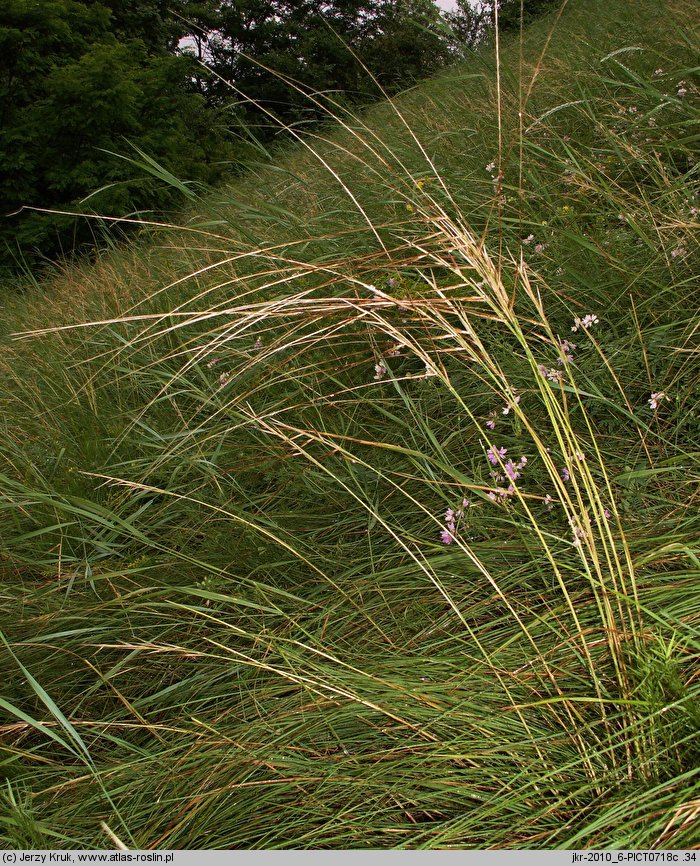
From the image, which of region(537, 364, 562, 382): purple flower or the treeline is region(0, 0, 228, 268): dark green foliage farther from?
region(537, 364, 562, 382): purple flower

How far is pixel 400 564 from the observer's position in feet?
4.58

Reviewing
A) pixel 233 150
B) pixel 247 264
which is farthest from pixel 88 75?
pixel 247 264

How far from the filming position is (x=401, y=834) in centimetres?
89

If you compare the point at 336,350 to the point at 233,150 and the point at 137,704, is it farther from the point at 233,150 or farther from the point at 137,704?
the point at 233,150

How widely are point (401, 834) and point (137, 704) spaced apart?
0.60 meters

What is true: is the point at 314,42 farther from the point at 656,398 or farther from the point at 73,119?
the point at 656,398

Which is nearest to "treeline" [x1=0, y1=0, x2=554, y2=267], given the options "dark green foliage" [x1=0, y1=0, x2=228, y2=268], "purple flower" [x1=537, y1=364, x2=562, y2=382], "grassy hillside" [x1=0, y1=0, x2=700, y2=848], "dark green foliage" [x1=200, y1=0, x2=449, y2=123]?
"dark green foliage" [x1=0, y1=0, x2=228, y2=268]

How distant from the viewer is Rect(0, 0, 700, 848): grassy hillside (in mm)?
886

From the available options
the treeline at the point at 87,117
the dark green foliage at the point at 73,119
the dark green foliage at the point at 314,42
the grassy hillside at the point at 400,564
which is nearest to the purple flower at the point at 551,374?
the grassy hillside at the point at 400,564

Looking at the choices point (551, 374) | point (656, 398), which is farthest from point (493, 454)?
point (656, 398)

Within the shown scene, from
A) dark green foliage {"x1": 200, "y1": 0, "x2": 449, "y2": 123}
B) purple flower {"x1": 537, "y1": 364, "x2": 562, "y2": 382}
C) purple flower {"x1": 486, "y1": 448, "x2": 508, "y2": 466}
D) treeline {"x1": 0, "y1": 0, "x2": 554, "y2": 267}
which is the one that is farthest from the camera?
dark green foliage {"x1": 200, "y1": 0, "x2": 449, "y2": 123}

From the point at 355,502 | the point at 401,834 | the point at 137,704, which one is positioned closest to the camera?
the point at 401,834

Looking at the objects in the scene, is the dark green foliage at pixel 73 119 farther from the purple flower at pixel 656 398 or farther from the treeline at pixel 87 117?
the purple flower at pixel 656 398

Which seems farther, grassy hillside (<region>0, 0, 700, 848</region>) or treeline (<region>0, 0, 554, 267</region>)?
treeline (<region>0, 0, 554, 267</region>)
